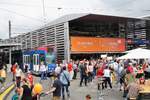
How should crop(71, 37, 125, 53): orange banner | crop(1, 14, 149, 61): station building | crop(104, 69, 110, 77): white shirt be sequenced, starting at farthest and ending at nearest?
crop(71, 37, 125, 53): orange banner → crop(1, 14, 149, 61): station building → crop(104, 69, 110, 77): white shirt

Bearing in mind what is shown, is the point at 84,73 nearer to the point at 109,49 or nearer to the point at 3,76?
the point at 3,76

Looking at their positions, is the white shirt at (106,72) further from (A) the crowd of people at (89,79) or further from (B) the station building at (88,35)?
(B) the station building at (88,35)

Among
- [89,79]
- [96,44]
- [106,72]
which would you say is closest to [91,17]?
[96,44]

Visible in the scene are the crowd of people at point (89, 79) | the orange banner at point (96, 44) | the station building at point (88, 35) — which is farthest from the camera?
the orange banner at point (96, 44)

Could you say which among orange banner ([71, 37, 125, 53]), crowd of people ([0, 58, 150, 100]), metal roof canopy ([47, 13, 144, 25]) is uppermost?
metal roof canopy ([47, 13, 144, 25])

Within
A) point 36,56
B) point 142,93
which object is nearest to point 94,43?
point 36,56

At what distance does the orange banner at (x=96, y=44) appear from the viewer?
185 ft

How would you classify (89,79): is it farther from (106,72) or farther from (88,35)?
(88,35)

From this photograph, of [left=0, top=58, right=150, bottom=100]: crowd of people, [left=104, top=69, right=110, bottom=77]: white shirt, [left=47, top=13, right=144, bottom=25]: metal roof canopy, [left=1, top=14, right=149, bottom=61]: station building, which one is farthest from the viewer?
[left=1, top=14, right=149, bottom=61]: station building

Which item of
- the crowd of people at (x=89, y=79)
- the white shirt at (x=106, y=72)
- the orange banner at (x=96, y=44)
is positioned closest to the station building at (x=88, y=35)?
the orange banner at (x=96, y=44)

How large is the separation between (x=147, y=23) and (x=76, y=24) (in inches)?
407

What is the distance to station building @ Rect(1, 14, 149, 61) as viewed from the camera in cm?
5534

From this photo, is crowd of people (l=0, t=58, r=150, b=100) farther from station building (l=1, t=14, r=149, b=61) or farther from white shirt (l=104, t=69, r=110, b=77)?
station building (l=1, t=14, r=149, b=61)

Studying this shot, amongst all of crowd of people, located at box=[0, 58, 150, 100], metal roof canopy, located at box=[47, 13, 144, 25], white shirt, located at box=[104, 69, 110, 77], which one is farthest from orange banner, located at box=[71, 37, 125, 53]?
white shirt, located at box=[104, 69, 110, 77]
